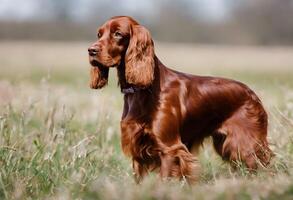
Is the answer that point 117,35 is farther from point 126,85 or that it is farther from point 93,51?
point 126,85

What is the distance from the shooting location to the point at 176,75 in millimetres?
5273

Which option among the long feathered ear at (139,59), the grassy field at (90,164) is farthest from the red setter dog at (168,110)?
the grassy field at (90,164)

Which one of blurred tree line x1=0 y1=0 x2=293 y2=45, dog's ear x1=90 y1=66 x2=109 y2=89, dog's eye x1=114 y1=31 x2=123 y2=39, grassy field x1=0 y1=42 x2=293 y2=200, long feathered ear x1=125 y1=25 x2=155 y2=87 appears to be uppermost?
dog's eye x1=114 y1=31 x2=123 y2=39

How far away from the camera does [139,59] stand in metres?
4.96

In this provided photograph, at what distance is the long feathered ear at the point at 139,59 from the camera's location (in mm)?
4957

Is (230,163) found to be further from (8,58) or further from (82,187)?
(8,58)

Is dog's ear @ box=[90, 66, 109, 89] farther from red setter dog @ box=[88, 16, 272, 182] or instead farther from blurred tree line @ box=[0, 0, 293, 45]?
blurred tree line @ box=[0, 0, 293, 45]

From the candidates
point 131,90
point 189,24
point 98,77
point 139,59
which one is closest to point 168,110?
point 131,90

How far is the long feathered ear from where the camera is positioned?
16.3 ft

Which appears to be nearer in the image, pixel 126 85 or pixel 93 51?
pixel 93 51

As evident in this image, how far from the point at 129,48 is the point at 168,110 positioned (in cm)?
54

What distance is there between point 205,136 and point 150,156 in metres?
0.57

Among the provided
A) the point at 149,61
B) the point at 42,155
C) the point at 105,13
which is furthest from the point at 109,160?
the point at 105,13

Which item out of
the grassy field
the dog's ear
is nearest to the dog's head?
the dog's ear
